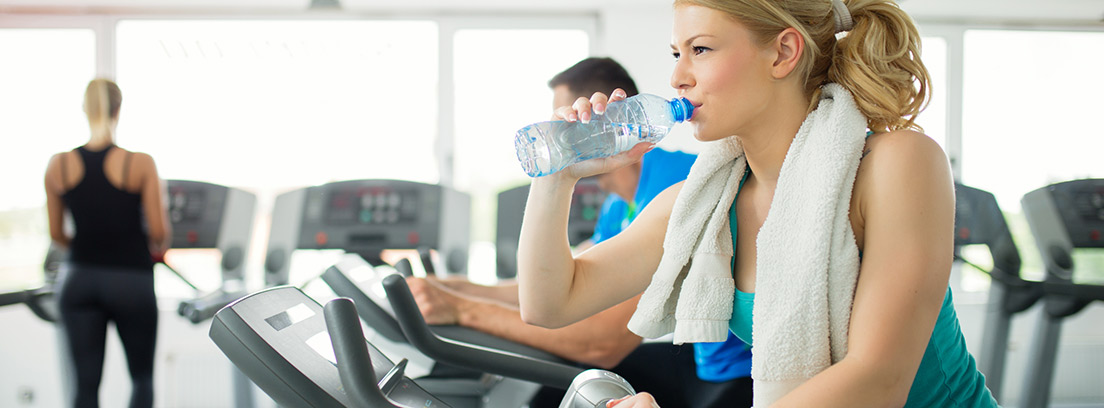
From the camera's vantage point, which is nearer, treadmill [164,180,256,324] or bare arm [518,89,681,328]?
bare arm [518,89,681,328]

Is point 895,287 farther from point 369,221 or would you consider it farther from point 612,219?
point 369,221

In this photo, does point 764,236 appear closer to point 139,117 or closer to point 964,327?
point 964,327

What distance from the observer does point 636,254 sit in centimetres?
112

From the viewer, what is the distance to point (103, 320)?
8.23 feet

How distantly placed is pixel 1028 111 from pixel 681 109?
333cm

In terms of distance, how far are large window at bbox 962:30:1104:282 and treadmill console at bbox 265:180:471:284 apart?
2.46 metres

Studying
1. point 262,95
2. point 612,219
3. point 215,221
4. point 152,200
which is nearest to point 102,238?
point 152,200

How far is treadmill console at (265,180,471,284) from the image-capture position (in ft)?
9.41

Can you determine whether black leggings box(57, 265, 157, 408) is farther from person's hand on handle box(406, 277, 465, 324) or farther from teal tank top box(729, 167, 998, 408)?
teal tank top box(729, 167, 998, 408)

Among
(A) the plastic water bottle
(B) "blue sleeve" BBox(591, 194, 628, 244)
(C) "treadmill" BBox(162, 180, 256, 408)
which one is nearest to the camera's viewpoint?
(A) the plastic water bottle

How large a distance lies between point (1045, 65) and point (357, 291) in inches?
142

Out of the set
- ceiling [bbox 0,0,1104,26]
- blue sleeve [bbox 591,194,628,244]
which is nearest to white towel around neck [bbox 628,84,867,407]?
blue sleeve [bbox 591,194,628,244]

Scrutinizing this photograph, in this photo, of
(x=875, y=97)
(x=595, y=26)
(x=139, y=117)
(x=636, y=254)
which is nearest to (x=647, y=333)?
(x=636, y=254)

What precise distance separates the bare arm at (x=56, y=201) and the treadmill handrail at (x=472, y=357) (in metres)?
1.92
